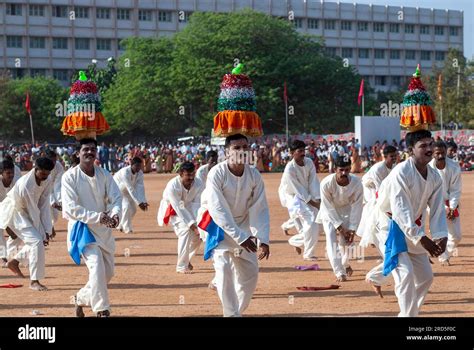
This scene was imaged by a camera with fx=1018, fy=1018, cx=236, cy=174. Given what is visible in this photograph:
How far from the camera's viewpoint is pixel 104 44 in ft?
282

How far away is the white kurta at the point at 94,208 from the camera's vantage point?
10477mm

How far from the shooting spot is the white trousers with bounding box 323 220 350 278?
43.6 feet

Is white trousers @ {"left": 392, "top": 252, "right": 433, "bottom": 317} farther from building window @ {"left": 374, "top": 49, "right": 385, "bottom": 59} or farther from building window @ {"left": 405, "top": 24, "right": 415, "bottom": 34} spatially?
building window @ {"left": 374, "top": 49, "right": 385, "bottom": 59}

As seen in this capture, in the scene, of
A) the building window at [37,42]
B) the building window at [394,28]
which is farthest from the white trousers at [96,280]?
the building window at [394,28]

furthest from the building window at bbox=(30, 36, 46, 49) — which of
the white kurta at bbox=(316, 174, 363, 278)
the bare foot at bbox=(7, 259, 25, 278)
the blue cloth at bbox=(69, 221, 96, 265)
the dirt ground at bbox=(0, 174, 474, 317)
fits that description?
the blue cloth at bbox=(69, 221, 96, 265)

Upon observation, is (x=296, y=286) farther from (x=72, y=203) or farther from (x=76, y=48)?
(x=76, y=48)

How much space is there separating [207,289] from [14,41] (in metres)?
73.3

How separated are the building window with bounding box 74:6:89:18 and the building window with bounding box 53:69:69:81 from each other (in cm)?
473

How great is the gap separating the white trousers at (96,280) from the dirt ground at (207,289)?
0.55 metres

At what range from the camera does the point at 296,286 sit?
12.9 m

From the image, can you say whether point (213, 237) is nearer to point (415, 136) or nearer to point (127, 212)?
point (415, 136)

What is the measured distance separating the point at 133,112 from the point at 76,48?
883 inches
